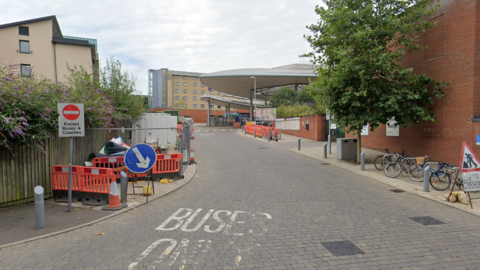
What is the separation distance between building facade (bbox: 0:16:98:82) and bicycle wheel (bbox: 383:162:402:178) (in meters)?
33.7

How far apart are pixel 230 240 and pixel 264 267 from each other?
3.79 feet

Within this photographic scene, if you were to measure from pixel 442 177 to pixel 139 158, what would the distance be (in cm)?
942

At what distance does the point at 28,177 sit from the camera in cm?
770

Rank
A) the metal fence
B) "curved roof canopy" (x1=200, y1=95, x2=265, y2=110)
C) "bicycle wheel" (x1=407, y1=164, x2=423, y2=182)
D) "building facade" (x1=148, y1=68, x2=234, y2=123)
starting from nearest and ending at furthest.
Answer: "bicycle wheel" (x1=407, y1=164, x2=423, y2=182) < the metal fence < "curved roof canopy" (x1=200, y1=95, x2=265, y2=110) < "building facade" (x1=148, y1=68, x2=234, y2=123)

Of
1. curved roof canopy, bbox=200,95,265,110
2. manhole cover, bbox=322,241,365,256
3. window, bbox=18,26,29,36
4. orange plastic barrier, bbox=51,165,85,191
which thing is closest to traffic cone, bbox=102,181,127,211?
orange plastic barrier, bbox=51,165,85,191

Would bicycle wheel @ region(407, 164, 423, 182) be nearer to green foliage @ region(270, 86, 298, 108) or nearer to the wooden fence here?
the wooden fence

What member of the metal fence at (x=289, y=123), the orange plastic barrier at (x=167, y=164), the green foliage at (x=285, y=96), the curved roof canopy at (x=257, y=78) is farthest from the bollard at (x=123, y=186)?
the green foliage at (x=285, y=96)

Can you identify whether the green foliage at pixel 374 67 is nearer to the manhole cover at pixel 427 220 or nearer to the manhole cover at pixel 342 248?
the manhole cover at pixel 427 220

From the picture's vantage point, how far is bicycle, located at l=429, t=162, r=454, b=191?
31.3 feet

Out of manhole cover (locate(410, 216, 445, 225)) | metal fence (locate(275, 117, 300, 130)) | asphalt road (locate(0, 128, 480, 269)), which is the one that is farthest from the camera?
metal fence (locate(275, 117, 300, 130))

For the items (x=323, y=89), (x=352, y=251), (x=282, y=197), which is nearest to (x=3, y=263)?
(x=352, y=251)

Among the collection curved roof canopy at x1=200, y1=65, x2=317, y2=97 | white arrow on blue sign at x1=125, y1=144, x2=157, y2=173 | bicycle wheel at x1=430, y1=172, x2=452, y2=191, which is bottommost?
bicycle wheel at x1=430, y1=172, x2=452, y2=191

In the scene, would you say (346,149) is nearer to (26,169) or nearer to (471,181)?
(471,181)

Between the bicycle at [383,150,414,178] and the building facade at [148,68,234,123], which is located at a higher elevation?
the building facade at [148,68,234,123]
